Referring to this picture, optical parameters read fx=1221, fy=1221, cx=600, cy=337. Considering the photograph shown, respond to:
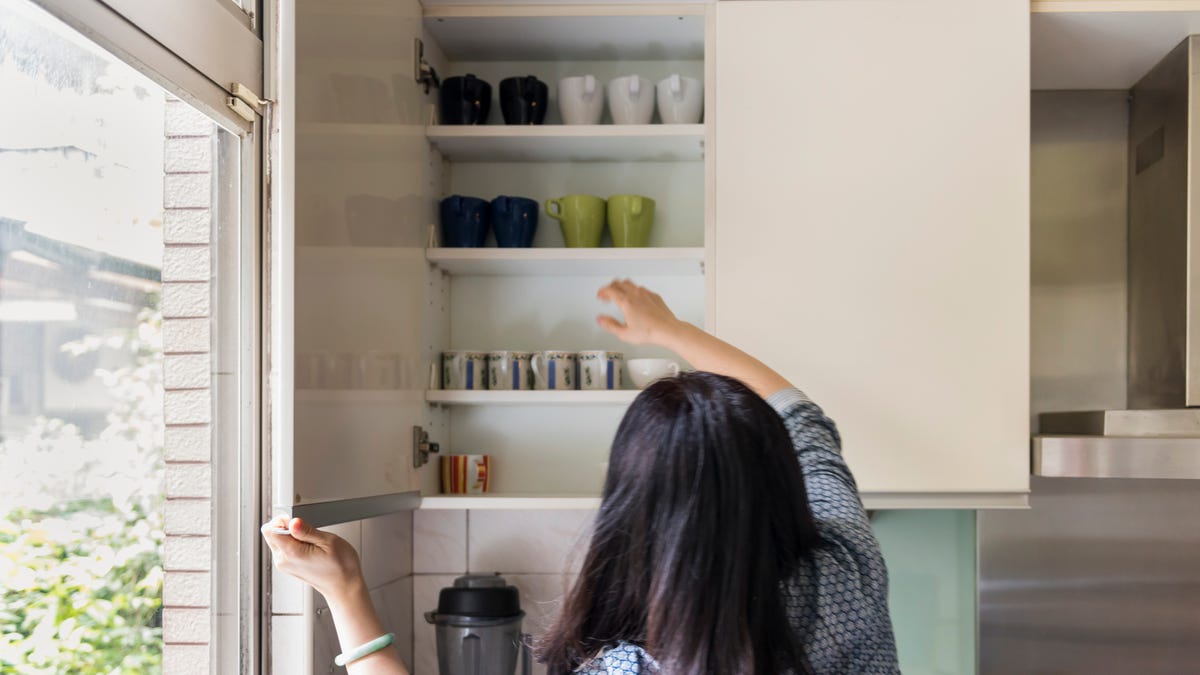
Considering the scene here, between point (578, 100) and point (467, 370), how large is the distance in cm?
50

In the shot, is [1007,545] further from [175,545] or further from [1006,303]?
[175,545]

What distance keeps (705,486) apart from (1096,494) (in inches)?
60.6

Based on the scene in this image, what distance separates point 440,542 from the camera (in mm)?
2316

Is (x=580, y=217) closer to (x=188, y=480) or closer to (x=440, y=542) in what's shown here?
(x=440, y=542)

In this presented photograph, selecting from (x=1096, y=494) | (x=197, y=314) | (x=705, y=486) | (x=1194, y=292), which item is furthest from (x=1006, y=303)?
(x=197, y=314)

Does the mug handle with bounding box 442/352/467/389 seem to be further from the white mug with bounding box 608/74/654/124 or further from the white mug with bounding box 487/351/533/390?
the white mug with bounding box 608/74/654/124

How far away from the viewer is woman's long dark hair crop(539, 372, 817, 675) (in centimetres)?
104

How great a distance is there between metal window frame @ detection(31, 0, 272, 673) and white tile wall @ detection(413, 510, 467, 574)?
Result: 0.80m

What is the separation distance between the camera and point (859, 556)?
3.82 feet

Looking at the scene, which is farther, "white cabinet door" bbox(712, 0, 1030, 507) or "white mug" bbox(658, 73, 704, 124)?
"white mug" bbox(658, 73, 704, 124)

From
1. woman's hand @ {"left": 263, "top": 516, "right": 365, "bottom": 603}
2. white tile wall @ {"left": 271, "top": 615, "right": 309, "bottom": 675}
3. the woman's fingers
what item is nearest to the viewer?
woman's hand @ {"left": 263, "top": 516, "right": 365, "bottom": 603}

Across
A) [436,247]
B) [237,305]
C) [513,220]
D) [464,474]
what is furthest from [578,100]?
[237,305]

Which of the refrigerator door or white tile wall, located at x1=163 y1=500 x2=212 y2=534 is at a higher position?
white tile wall, located at x1=163 y1=500 x2=212 y2=534

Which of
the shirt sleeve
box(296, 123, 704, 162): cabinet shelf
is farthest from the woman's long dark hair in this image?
box(296, 123, 704, 162): cabinet shelf
